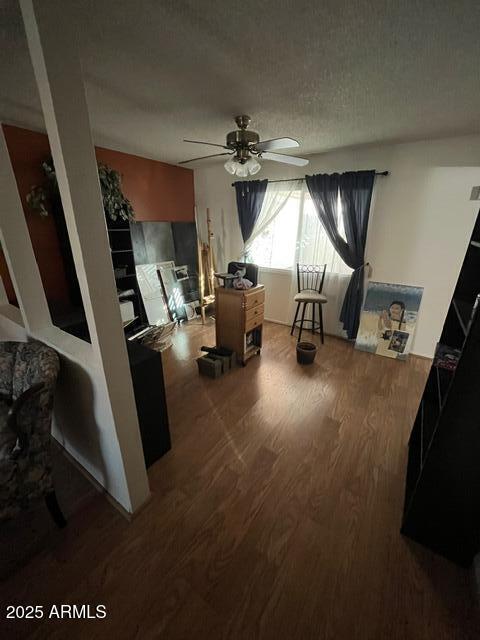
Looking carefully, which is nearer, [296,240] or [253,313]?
[253,313]

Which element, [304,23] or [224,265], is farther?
[224,265]

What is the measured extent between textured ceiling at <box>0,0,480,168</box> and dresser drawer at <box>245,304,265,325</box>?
1656 millimetres

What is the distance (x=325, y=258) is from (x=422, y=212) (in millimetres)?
1108

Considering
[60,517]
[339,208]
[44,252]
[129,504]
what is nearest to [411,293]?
[339,208]

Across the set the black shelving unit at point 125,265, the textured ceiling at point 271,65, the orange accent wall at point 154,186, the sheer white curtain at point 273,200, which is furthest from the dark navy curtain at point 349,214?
the black shelving unit at point 125,265

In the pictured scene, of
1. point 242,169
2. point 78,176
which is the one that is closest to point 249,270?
point 242,169

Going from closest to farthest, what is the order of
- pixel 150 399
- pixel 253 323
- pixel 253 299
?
pixel 150 399
pixel 253 299
pixel 253 323

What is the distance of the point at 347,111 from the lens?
1.88 m

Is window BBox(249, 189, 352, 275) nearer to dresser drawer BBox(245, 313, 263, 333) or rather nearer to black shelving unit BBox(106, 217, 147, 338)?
dresser drawer BBox(245, 313, 263, 333)

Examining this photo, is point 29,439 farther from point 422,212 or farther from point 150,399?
point 422,212

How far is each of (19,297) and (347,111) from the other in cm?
259

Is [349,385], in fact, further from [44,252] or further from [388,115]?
[44,252]

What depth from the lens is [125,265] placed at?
3205 millimetres

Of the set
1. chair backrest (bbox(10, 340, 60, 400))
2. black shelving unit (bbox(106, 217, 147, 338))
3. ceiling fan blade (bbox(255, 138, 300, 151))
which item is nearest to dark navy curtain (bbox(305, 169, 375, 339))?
ceiling fan blade (bbox(255, 138, 300, 151))
